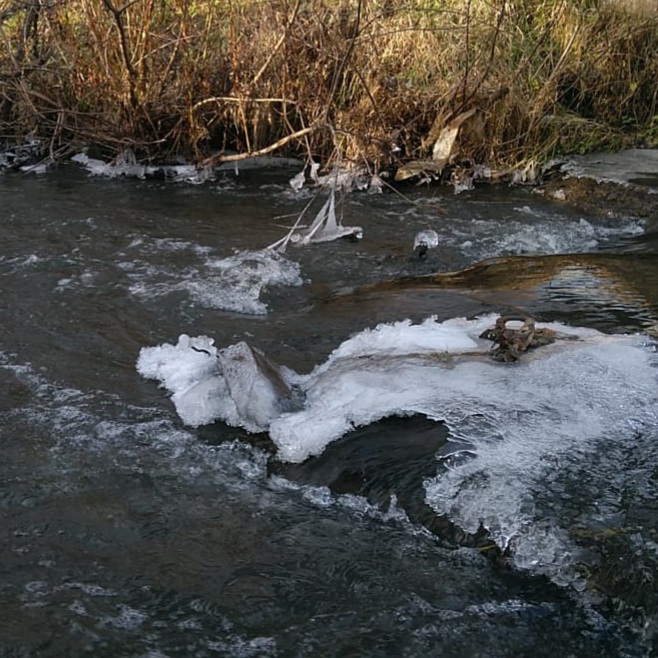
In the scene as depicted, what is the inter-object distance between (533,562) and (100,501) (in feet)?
5.05

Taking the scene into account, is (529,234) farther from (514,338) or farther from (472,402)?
(472,402)

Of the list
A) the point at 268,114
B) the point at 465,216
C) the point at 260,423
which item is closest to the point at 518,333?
the point at 260,423

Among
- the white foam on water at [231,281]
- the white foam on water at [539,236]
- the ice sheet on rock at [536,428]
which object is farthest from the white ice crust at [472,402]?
the white foam on water at [539,236]

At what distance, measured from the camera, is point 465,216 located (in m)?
7.14

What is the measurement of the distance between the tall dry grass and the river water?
300 centimetres

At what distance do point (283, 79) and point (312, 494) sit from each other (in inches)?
217

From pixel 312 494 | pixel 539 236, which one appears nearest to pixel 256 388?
pixel 312 494

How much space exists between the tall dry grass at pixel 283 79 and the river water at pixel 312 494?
3.00 metres

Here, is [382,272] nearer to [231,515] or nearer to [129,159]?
[231,515]

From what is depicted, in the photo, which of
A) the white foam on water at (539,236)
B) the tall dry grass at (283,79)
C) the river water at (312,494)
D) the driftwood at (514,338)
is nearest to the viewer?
the river water at (312,494)

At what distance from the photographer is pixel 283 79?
7.98 metres

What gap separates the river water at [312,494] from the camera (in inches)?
104

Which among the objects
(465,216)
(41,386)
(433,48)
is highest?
(433,48)

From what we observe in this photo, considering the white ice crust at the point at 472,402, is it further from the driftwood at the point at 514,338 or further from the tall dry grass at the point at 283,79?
the tall dry grass at the point at 283,79
